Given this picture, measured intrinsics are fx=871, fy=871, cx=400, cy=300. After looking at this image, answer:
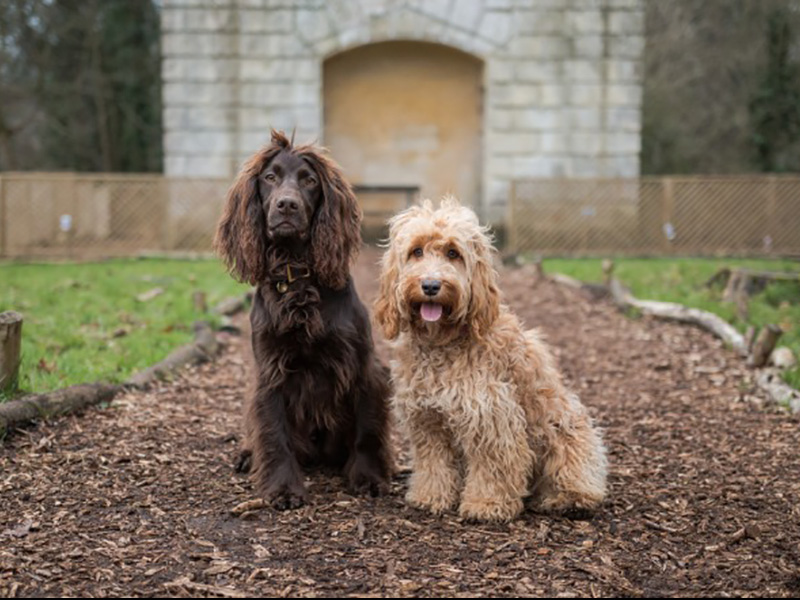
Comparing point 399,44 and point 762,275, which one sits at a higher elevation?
point 399,44

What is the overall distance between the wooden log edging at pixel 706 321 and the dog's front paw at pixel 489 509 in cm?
282

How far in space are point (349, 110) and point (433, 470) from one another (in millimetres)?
14631

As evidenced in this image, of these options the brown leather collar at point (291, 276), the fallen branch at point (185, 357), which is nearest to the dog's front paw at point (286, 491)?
the brown leather collar at point (291, 276)

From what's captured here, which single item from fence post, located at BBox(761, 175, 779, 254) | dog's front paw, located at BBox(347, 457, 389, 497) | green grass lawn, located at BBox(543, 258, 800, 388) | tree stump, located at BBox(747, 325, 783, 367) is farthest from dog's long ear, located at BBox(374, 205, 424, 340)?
fence post, located at BBox(761, 175, 779, 254)

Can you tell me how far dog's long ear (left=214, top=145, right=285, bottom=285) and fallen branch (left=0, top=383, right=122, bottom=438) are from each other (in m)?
1.62

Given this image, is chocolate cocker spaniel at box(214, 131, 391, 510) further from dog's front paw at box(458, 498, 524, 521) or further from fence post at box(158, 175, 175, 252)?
fence post at box(158, 175, 175, 252)

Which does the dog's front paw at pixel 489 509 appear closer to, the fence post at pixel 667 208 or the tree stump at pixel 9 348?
the tree stump at pixel 9 348

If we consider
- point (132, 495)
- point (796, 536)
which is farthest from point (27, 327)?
point (796, 536)

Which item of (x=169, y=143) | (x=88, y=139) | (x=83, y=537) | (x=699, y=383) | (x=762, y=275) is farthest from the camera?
(x=88, y=139)

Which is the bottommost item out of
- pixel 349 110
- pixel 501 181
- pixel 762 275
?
pixel 762 275

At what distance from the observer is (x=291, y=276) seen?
4465 mm

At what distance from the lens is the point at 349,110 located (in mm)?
18031

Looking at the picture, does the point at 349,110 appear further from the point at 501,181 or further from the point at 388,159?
the point at 501,181

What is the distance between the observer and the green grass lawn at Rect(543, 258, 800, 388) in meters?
8.59
